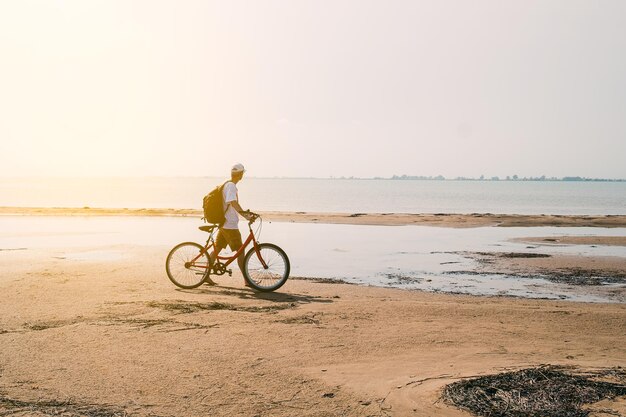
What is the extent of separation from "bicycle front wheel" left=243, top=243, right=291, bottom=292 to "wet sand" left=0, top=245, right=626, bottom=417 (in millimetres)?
336

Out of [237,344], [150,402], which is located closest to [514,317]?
[237,344]

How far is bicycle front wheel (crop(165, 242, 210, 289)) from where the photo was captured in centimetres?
1144

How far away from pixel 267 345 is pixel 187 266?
4.70m

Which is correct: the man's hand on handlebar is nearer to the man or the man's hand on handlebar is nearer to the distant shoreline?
the man

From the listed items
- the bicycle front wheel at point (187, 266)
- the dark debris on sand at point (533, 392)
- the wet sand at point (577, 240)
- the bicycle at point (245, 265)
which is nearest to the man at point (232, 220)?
the bicycle at point (245, 265)

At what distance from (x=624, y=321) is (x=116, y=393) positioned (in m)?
7.37

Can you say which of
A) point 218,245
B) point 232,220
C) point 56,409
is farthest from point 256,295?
point 56,409

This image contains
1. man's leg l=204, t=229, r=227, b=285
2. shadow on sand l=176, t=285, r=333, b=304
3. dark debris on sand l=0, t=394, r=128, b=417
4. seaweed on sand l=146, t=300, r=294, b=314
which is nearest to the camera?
dark debris on sand l=0, t=394, r=128, b=417

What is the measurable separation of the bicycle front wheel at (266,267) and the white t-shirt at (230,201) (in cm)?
67

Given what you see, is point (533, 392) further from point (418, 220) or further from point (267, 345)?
point (418, 220)

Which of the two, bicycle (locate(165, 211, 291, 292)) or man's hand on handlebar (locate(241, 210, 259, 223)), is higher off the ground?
man's hand on handlebar (locate(241, 210, 259, 223))

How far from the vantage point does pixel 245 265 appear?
11.2 m

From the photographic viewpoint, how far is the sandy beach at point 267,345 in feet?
17.4

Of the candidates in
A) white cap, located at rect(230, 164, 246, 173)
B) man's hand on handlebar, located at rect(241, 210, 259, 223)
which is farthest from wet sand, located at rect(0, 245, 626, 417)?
white cap, located at rect(230, 164, 246, 173)
